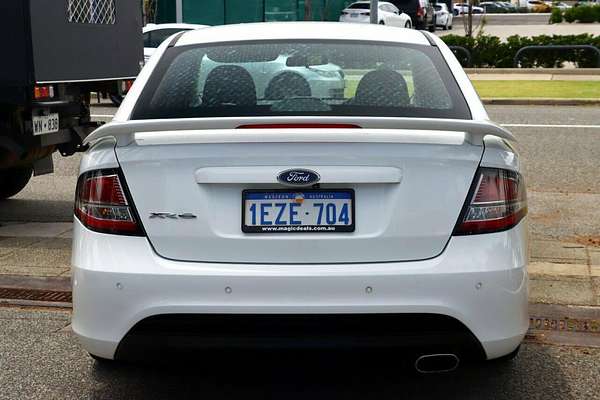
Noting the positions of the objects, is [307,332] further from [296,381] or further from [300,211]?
[296,381]

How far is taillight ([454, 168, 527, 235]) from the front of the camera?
126 inches

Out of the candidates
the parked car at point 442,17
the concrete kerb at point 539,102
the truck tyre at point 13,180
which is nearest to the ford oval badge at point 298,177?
the truck tyre at point 13,180

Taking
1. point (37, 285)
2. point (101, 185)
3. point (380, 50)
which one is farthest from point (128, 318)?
point (37, 285)

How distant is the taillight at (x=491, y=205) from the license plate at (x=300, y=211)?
0.42 meters

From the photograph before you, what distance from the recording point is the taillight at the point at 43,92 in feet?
21.8

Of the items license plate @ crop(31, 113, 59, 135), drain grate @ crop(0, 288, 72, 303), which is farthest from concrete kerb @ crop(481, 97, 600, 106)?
drain grate @ crop(0, 288, 72, 303)

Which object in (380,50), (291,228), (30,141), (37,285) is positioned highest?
(380,50)

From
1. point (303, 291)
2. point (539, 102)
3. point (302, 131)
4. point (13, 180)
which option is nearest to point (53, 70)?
point (13, 180)

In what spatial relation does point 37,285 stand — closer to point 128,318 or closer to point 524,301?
point 128,318

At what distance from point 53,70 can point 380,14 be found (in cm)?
2852

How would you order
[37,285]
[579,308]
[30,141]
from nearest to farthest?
[579,308] < [37,285] < [30,141]

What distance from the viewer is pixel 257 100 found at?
3.75 metres

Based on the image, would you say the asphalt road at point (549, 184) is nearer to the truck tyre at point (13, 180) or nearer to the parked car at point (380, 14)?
the truck tyre at point (13, 180)

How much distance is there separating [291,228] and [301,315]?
0.31m
